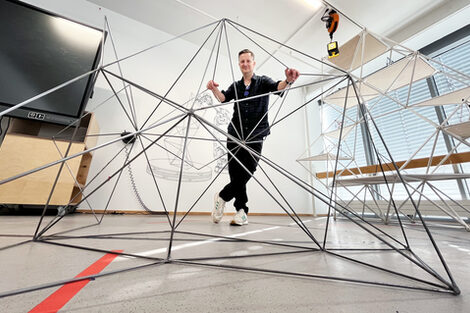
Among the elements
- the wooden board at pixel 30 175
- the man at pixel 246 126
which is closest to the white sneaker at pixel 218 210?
the man at pixel 246 126

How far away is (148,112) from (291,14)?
2.07 metres

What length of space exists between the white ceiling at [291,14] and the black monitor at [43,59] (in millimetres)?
904

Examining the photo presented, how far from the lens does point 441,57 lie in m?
2.13

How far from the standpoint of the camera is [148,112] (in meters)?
2.16

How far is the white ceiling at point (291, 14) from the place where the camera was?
203cm

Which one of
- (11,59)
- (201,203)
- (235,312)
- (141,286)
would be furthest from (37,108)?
(235,312)

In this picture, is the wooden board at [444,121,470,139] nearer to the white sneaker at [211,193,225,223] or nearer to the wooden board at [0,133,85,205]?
the white sneaker at [211,193,225,223]

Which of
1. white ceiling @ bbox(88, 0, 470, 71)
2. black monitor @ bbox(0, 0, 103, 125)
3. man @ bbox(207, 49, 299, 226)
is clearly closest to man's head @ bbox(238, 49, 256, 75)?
man @ bbox(207, 49, 299, 226)

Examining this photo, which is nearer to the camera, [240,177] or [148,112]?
[240,177]

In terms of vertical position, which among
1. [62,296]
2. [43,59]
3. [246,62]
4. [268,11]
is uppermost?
[268,11]

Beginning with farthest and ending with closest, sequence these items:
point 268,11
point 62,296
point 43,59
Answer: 1. point 268,11
2. point 43,59
3. point 62,296

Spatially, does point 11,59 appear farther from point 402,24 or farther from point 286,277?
point 402,24

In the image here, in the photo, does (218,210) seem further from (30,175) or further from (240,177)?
(30,175)

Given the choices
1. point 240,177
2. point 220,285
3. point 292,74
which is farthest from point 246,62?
point 220,285
